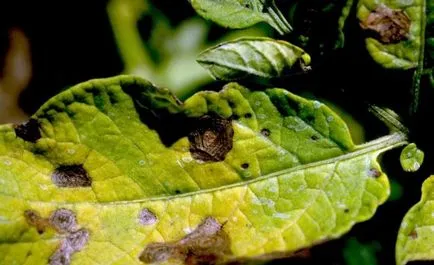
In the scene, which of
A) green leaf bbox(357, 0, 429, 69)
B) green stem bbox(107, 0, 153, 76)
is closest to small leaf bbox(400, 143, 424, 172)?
green leaf bbox(357, 0, 429, 69)

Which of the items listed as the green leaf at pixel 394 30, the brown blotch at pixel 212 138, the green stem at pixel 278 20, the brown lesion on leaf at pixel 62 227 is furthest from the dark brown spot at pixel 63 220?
the green leaf at pixel 394 30

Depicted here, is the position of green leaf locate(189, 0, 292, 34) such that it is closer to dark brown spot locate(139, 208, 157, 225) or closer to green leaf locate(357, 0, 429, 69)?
green leaf locate(357, 0, 429, 69)

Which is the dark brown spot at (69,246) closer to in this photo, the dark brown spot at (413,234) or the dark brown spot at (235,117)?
the dark brown spot at (235,117)

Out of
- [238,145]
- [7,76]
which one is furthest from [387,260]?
[7,76]

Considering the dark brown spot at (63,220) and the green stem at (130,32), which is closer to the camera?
the dark brown spot at (63,220)

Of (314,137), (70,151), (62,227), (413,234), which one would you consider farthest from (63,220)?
(413,234)

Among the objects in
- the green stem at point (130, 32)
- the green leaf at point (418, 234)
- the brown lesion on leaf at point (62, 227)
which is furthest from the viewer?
the green stem at point (130, 32)
